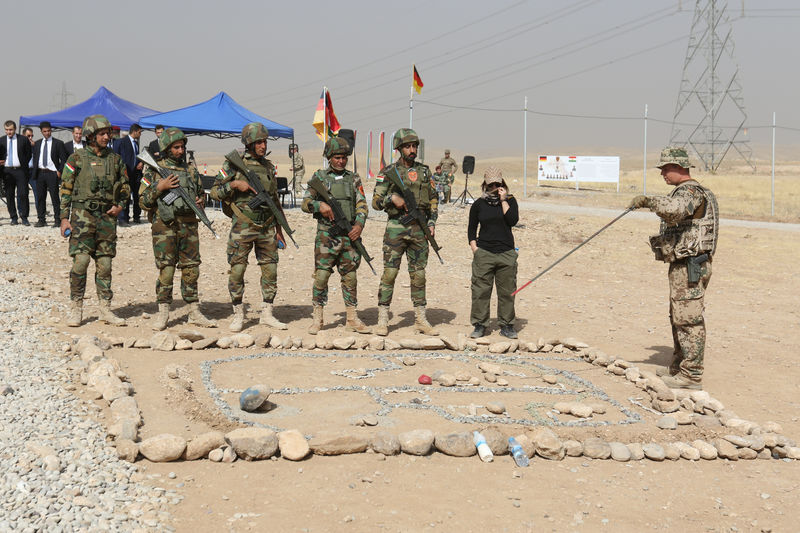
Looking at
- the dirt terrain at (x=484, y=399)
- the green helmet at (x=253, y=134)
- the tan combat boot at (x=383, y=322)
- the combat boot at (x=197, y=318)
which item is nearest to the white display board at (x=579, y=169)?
the dirt terrain at (x=484, y=399)

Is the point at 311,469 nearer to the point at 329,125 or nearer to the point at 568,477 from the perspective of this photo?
the point at 568,477

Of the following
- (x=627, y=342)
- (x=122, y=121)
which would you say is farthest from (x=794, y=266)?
(x=122, y=121)

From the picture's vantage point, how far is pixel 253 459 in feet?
16.4

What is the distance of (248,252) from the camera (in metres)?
8.62

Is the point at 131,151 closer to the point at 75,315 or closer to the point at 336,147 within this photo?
the point at 75,315

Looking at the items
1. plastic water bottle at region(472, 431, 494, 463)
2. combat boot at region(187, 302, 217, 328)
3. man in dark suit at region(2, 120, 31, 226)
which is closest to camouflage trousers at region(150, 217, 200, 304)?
combat boot at region(187, 302, 217, 328)

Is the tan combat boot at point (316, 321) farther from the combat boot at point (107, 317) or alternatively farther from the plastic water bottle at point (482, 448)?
the plastic water bottle at point (482, 448)

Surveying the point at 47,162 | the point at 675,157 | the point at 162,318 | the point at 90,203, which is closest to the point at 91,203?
the point at 90,203

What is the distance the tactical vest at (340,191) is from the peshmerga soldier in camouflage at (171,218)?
1484mm

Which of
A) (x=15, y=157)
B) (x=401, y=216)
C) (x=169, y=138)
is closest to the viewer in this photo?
(x=169, y=138)

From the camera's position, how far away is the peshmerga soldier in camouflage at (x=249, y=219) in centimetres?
845

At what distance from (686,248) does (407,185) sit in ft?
10.5

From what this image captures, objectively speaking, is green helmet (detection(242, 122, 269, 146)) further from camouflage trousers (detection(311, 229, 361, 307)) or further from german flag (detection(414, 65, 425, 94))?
german flag (detection(414, 65, 425, 94))

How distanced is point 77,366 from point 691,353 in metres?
5.72
